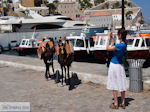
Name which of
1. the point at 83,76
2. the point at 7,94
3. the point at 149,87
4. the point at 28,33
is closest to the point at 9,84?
the point at 7,94

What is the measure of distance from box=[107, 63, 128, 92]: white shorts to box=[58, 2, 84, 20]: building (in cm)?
12724

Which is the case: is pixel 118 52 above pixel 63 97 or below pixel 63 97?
above

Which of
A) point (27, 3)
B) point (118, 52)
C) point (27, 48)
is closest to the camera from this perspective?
point (118, 52)

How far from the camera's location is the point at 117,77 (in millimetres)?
6305

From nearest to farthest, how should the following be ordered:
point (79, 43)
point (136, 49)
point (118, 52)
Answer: point (118, 52)
point (136, 49)
point (79, 43)

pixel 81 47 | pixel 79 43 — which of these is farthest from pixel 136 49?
pixel 79 43

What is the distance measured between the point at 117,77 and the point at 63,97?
7.72 ft

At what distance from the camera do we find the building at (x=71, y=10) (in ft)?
449

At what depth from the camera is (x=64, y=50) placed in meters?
8.77

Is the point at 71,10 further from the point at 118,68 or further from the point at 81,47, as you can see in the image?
the point at 118,68

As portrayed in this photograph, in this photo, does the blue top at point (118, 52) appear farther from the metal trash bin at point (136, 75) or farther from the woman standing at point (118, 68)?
the metal trash bin at point (136, 75)

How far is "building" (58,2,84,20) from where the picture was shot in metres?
137

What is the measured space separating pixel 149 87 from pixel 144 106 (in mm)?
1531

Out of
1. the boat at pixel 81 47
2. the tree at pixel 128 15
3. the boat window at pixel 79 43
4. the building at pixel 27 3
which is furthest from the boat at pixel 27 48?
the tree at pixel 128 15
